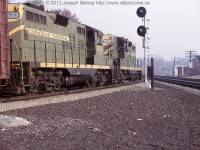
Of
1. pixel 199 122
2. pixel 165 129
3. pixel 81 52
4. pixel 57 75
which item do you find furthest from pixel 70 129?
pixel 81 52

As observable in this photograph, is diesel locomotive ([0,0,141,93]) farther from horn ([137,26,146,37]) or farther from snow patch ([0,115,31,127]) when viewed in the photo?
snow patch ([0,115,31,127])

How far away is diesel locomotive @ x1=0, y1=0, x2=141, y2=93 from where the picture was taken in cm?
1373

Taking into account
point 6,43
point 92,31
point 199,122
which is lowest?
point 199,122

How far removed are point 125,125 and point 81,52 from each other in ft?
44.7

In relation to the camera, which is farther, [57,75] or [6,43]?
[57,75]

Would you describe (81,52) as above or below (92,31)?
below

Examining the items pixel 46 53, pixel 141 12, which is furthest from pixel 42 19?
pixel 141 12

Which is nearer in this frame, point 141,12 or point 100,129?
point 100,129

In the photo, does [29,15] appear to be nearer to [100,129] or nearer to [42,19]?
[42,19]

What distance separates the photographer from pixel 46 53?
16625 millimetres

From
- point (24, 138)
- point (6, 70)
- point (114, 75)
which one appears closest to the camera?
point (24, 138)

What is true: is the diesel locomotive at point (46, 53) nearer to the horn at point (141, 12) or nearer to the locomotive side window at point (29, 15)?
the locomotive side window at point (29, 15)

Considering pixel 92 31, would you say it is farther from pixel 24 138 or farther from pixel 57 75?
pixel 24 138

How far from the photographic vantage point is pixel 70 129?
7191mm
